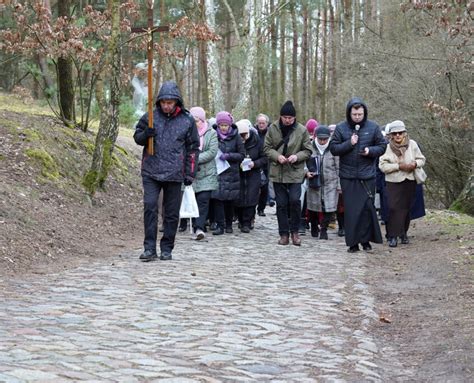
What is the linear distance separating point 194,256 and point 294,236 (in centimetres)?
241

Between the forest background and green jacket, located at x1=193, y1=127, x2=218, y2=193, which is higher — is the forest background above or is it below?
above

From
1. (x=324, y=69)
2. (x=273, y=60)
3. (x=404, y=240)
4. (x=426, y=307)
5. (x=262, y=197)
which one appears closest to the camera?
(x=426, y=307)

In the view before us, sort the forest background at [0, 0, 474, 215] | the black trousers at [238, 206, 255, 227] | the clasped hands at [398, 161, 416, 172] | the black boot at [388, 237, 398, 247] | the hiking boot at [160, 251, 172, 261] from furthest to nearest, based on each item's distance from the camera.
Result: the black trousers at [238, 206, 255, 227] < the forest background at [0, 0, 474, 215] < the black boot at [388, 237, 398, 247] < the clasped hands at [398, 161, 416, 172] < the hiking boot at [160, 251, 172, 261]

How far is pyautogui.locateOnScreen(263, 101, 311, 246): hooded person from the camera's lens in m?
13.6

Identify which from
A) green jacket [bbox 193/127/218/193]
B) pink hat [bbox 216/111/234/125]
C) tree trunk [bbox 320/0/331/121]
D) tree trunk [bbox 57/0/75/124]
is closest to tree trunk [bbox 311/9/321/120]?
tree trunk [bbox 320/0/331/121]

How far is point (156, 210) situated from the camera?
11.1 m

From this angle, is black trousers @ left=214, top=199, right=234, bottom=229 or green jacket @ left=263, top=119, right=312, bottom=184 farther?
black trousers @ left=214, top=199, right=234, bottom=229

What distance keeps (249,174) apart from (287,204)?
7.16ft

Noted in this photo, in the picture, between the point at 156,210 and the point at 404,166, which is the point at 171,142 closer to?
the point at 156,210

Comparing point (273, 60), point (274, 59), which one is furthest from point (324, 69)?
point (273, 60)

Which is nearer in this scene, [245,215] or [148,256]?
[148,256]

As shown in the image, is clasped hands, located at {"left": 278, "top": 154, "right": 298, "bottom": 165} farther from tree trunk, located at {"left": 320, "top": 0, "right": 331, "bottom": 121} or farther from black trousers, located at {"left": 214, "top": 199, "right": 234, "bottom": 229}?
tree trunk, located at {"left": 320, "top": 0, "right": 331, "bottom": 121}

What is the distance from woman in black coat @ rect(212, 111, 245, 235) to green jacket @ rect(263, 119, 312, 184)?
149cm

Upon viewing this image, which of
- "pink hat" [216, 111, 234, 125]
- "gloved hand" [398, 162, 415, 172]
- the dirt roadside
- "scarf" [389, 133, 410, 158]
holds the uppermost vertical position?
"pink hat" [216, 111, 234, 125]
